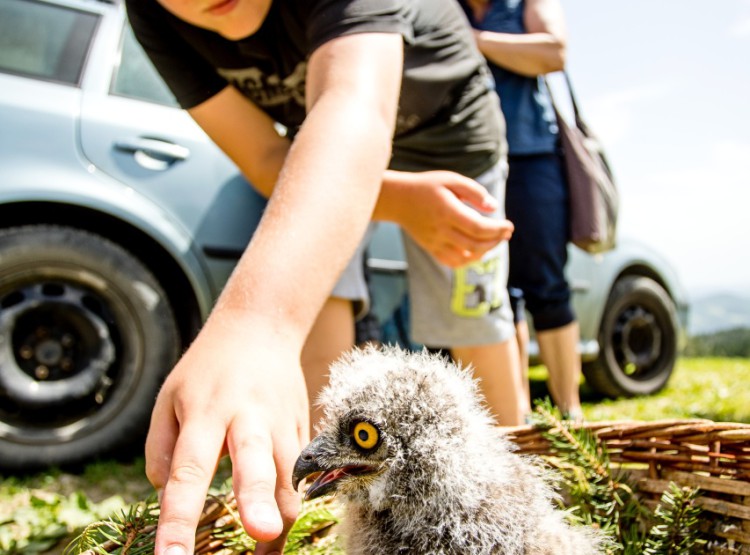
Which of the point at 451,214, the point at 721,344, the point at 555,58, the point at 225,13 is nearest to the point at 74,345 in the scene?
the point at 225,13

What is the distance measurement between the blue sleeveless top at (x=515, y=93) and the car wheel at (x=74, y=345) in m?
1.65

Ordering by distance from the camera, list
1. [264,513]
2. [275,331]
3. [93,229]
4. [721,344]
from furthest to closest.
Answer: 1. [721,344]
2. [93,229]
3. [275,331]
4. [264,513]

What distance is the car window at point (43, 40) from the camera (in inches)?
109

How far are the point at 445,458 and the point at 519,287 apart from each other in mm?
1947

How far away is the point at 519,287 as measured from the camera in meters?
2.97

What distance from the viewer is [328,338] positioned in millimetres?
2002

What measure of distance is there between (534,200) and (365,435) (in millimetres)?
2035

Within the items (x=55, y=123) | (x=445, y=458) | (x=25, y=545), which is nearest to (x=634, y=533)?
(x=445, y=458)

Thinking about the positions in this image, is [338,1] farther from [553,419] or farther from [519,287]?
[519,287]

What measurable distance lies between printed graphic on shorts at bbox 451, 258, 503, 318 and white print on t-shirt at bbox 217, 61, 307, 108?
0.71m

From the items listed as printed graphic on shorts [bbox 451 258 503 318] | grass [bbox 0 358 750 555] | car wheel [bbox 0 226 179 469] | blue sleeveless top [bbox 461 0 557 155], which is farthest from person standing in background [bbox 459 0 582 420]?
car wheel [bbox 0 226 179 469]

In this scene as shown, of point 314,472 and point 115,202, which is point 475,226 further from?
point 115,202

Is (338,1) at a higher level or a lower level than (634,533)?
higher

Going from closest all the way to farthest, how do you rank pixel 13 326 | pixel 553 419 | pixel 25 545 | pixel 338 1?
pixel 338 1 → pixel 553 419 → pixel 25 545 → pixel 13 326
